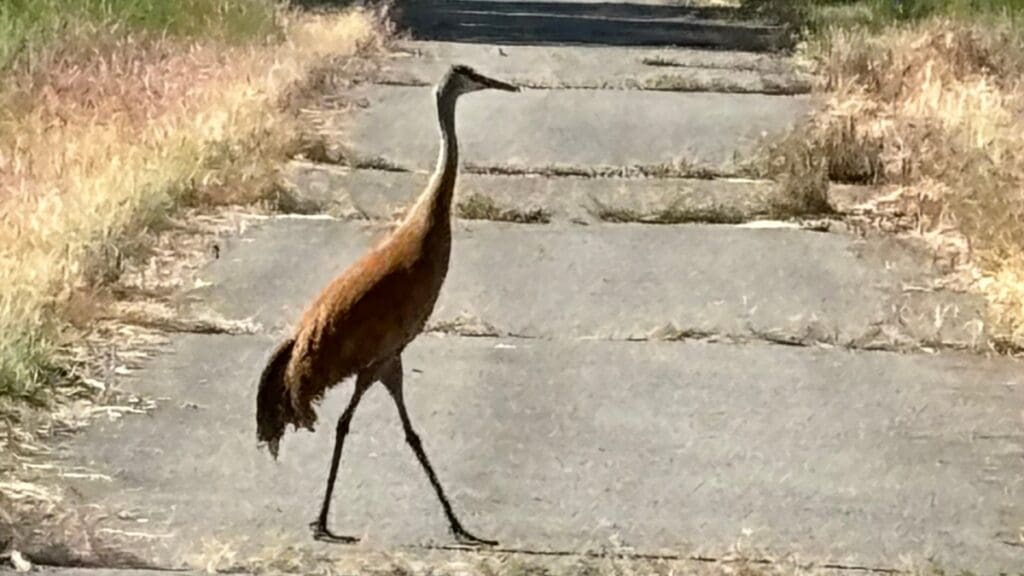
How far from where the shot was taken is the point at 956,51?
12914mm

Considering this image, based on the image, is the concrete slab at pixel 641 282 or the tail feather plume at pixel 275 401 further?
the concrete slab at pixel 641 282

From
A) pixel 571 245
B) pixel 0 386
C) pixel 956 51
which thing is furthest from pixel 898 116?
pixel 0 386

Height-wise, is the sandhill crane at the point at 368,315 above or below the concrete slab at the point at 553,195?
above

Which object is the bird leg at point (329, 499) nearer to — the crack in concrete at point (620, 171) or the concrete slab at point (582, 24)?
the crack in concrete at point (620, 171)

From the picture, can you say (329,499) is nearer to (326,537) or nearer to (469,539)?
(326,537)

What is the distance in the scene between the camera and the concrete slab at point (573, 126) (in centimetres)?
1040

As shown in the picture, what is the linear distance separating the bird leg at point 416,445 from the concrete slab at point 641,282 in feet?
6.55

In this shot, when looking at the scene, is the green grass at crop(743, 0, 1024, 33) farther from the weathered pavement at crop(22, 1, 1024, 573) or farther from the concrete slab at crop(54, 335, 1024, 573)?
the concrete slab at crop(54, 335, 1024, 573)

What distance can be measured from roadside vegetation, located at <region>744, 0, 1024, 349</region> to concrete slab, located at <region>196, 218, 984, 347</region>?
0.27 meters

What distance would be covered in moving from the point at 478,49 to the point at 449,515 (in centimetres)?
1234

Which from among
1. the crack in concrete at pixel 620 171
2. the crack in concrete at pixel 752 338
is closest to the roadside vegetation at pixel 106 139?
the crack in concrete at pixel 620 171

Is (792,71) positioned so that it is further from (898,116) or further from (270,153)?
(270,153)

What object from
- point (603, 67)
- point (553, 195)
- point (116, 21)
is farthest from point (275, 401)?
point (603, 67)

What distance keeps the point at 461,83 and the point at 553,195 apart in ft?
16.6
